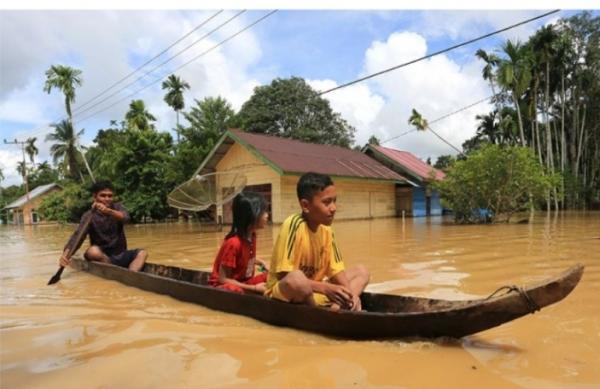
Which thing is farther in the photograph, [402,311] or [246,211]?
[246,211]

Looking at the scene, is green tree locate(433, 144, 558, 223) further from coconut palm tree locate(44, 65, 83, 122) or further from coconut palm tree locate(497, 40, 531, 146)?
coconut palm tree locate(44, 65, 83, 122)

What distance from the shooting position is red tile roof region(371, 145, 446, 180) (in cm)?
2666

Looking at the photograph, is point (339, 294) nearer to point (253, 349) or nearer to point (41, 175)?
point (253, 349)

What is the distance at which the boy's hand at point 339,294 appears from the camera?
10.9 feet

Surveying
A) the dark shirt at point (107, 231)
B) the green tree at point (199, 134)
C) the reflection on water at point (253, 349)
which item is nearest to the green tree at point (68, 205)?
the green tree at point (199, 134)

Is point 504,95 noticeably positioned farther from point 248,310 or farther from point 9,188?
point 9,188

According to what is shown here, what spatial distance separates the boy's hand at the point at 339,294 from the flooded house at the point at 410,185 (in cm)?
2277

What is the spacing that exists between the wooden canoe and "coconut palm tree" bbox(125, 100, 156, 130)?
3000 cm

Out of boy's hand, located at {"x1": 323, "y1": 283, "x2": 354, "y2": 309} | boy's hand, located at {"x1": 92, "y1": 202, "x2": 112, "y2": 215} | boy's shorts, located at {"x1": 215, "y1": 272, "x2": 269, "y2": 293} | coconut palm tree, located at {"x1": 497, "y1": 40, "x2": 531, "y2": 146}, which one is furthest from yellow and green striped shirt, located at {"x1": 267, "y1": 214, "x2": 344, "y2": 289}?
coconut palm tree, located at {"x1": 497, "y1": 40, "x2": 531, "y2": 146}

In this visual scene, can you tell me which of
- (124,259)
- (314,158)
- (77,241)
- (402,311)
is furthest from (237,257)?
(314,158)

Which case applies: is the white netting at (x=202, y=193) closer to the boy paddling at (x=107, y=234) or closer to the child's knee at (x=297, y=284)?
the boy paddling at (x=107, y=234)

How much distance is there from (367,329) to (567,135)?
3457cm

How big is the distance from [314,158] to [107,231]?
647 inches

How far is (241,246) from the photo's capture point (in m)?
4.24
